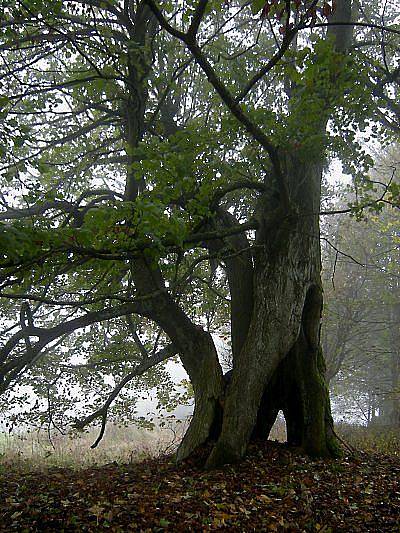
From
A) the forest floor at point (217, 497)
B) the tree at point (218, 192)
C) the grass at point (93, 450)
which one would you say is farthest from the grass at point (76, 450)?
the tree at point (218, 192)

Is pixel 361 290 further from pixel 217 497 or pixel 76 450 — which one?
pixel 217 497

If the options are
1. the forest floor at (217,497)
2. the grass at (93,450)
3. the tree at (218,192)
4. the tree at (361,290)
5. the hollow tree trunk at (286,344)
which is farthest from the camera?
the tree at (361,290)

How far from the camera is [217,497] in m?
4.54

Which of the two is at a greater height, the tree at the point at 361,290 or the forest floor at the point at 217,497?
the tree at the point at 361,290

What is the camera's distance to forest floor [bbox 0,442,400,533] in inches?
153

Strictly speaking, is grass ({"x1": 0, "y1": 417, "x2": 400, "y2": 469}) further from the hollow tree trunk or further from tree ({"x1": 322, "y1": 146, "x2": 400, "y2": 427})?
tree ({"x1": 322, "y1": 146, "x2": 400, "y2": 427})

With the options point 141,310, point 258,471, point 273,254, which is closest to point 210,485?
point 258,471

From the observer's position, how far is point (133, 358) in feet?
27.3

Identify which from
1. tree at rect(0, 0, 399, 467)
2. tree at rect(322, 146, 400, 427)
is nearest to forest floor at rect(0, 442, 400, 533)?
tree at rect(0, 0, 399, 467)

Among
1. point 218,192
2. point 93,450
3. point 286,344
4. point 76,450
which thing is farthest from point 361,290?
point 218,192

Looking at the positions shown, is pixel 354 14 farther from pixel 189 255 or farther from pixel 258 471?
pixel 258 471

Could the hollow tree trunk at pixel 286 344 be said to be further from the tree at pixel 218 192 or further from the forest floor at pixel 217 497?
the forest floor at pixel 217 497

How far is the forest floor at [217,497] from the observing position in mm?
3895

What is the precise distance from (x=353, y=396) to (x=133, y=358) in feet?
66.0
